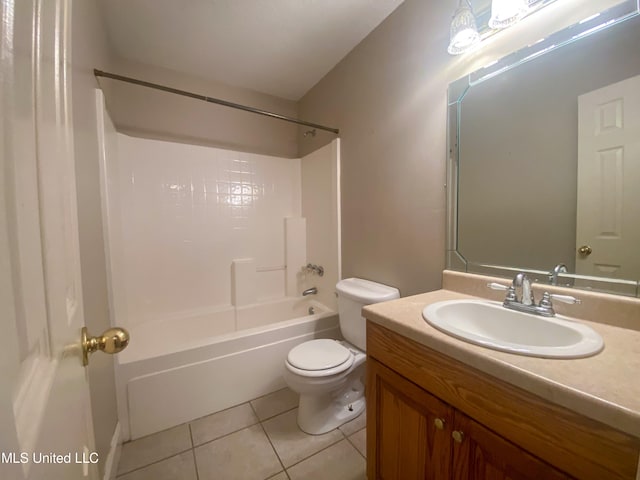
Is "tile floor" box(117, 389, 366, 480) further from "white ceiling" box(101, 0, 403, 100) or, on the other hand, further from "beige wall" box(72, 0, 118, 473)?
"white ceiling" box(101, 0, 403, 100)

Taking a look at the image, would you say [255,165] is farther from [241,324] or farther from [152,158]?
[241,324]

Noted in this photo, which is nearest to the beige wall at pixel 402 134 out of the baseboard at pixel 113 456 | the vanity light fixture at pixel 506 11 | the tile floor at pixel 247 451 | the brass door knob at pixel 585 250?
the vanity light fixture at pixel 506 11

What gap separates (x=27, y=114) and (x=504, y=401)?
3.31 ft

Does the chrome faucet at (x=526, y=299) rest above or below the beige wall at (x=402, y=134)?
below

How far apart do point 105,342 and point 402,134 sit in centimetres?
159

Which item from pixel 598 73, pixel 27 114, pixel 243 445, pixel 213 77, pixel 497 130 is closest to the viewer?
pixel 27 114

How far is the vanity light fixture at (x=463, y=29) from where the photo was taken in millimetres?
1062

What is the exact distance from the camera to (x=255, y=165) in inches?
97.8

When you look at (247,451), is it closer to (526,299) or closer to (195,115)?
(526,299)

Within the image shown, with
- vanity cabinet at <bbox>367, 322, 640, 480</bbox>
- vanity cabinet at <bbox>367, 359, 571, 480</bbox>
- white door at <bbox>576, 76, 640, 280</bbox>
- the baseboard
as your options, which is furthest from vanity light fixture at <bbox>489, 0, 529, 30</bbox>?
the baseboard

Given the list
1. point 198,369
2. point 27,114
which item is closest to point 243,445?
point 198,369

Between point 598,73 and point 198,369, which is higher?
point 598,73

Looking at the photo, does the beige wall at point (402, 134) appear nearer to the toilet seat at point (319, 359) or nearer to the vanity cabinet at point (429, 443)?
the toilet seat at point (319, 359)

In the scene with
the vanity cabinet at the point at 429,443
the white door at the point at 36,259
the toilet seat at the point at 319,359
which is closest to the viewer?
the white door at the point at 36,259
